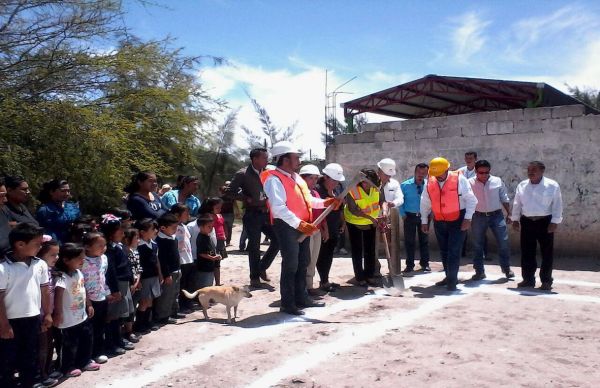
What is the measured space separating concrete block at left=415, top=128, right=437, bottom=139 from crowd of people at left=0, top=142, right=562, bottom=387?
139 centimetres

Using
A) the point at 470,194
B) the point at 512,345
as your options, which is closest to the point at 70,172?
the point at 470,194

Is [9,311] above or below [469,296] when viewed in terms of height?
above

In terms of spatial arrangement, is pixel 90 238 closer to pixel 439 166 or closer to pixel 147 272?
pixel 147 272

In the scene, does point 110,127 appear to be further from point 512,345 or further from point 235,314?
point 512,345

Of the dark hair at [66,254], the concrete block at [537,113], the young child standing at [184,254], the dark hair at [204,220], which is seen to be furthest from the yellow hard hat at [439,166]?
the dark hair at [66,254]

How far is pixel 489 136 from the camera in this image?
8984mm

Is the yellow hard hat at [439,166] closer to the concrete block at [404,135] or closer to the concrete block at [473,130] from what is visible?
the concrete block at [473,130]

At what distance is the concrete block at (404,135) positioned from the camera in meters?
9.82

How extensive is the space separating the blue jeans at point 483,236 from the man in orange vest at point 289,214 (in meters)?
2.90

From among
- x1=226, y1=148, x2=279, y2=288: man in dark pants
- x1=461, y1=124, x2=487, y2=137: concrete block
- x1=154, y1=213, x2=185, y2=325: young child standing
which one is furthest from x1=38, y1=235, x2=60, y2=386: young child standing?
x1=461, y1=124, x2=487, y2=137: concrete block

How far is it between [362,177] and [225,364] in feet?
9.56

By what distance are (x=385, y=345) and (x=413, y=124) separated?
250 inches

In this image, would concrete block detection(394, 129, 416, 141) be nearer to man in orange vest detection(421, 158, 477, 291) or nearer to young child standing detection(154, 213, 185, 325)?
man in orange vest detection(421, 158, 477, 291)

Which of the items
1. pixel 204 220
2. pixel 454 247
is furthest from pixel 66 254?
pixel 454 247
